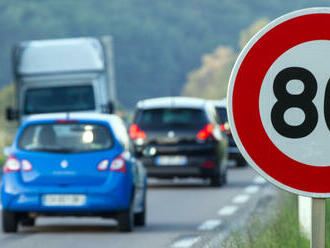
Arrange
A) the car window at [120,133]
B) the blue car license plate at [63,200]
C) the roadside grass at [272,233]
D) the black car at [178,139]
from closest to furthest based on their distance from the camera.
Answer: the roadside grass at [272,233], the blue car license plate at [63,200], the car window at [120,133], the black car at [178,139]

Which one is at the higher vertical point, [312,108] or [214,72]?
[312,108]

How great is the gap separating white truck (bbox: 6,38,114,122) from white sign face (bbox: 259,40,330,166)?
22831 millimetres

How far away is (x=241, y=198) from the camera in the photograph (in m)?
20.2

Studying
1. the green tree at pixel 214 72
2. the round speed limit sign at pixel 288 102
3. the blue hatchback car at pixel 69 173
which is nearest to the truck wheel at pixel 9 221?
the blue hatchback car at pixel 69 173

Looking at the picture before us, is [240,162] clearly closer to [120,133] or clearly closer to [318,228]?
[120,133]

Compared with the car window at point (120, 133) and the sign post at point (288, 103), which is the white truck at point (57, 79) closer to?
the car window at point (120, 133)

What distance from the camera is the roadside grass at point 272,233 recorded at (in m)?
8.83

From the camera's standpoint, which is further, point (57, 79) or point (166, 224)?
point (57, 79)

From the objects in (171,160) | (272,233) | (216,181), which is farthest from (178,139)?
(272,233)

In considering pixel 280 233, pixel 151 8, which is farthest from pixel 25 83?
pixel 151 8

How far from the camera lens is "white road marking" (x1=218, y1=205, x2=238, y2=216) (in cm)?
1692

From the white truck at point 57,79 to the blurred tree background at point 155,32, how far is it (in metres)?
95.4

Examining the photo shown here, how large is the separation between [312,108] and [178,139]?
17898 millimetres

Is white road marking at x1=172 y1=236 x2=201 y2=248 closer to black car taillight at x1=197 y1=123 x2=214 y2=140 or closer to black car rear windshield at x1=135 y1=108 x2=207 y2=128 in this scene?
black car taillight at x1=197 y1=123 x2=214 y2=140
